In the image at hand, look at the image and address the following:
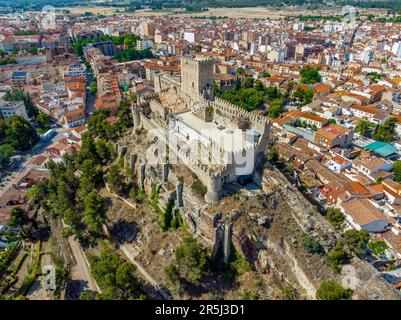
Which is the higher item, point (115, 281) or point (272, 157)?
point (272, 157)

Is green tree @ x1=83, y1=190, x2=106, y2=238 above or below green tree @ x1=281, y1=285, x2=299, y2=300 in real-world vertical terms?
above

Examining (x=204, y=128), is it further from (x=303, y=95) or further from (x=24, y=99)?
(x=24, y=99)

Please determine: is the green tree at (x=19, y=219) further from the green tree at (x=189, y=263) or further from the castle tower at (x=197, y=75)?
the castle tower at (x=197, y=75)

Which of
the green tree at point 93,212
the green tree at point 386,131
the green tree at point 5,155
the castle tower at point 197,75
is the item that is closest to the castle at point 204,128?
the castle tower at point 197,75

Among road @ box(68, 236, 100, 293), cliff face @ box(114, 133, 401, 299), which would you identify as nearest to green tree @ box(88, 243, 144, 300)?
road @ box(68, 236, 100, 293)

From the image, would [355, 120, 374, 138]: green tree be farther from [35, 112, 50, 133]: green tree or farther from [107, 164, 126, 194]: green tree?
[35, 112, 50, 133]: green tree

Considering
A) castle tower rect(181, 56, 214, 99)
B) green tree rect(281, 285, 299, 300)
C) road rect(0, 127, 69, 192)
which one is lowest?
road rect(0, 127, 69, 192)

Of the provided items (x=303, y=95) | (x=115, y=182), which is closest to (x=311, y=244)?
(x=115, y=182)
